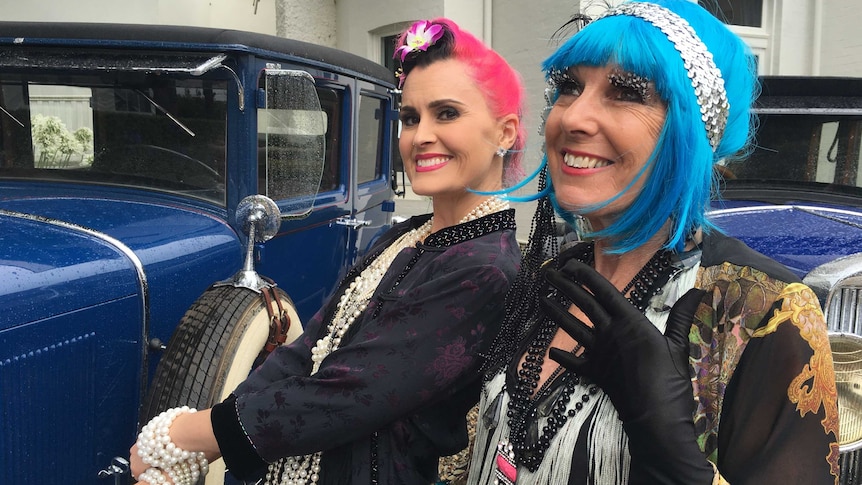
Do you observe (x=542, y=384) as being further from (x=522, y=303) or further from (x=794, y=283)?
(x=794, y=283)

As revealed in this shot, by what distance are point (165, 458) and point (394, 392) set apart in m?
0.46

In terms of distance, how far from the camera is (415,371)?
1.20 m

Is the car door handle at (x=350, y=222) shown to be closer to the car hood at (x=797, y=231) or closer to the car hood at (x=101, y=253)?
the car hood at (x=101, y=253)

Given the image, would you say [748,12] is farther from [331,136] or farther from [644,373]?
[644,373]

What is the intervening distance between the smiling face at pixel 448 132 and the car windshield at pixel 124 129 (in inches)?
59.5

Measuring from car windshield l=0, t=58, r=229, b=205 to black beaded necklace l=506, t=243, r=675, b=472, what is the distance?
199 cm

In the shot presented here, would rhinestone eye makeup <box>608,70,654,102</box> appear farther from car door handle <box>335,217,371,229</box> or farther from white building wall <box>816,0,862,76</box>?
white building wall <box>816,0,862,76</box>

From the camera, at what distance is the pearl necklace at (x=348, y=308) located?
4.32 feet

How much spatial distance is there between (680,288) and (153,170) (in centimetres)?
238

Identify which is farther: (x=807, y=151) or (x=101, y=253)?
(x=807, y=151)

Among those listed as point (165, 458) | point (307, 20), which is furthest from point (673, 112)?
point (307, 20)

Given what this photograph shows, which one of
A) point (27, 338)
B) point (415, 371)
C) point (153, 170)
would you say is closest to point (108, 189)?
point (153, 170)

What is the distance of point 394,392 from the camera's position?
119cm

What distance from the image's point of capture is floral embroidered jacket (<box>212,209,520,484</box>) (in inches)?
47.2
